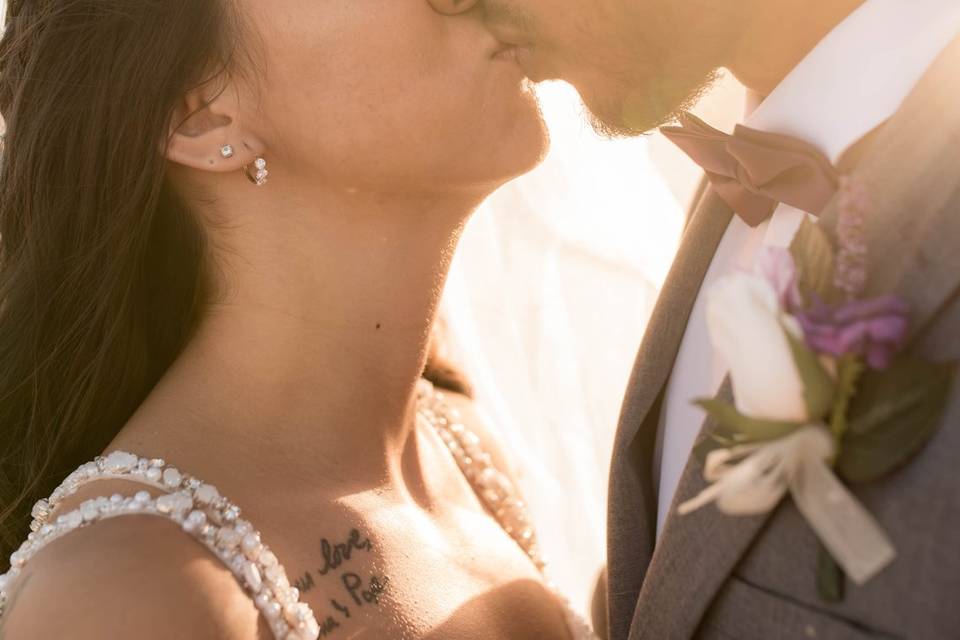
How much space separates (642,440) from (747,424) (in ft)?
2.47

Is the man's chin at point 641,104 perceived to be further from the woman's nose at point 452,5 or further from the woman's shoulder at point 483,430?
the woman's shoulder at point 483,430

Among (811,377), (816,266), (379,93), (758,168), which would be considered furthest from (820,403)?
(379,93)

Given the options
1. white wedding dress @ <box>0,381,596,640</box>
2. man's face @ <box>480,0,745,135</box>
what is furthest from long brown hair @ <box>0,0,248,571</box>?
man's face @ <box>480,0,745,135</box>

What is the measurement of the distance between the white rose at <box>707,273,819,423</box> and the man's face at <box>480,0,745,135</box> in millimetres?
966

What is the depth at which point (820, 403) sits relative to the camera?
1254mm

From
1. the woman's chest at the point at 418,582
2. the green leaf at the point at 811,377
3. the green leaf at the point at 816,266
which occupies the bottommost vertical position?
the woman's chest at the point at 418,582

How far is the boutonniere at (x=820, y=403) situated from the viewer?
1.25 metres

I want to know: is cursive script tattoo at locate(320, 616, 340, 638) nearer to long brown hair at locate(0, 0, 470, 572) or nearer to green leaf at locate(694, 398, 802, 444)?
long brown hair at locate(0, 0, 470, 572)

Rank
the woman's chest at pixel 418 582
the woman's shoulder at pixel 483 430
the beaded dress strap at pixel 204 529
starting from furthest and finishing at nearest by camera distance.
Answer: the woman's shoulder at pixel 483 430, the woman's chest at pixel 418 582, the beaded dress strap at pixel 204 529

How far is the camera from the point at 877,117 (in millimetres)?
1574

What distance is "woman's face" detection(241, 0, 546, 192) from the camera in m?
1.98

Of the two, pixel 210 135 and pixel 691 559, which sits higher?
pixel 210 135

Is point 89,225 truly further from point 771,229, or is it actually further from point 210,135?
point 771,229

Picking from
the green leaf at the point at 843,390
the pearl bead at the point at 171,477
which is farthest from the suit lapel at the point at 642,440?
the pearl bead at the point at 171,477
